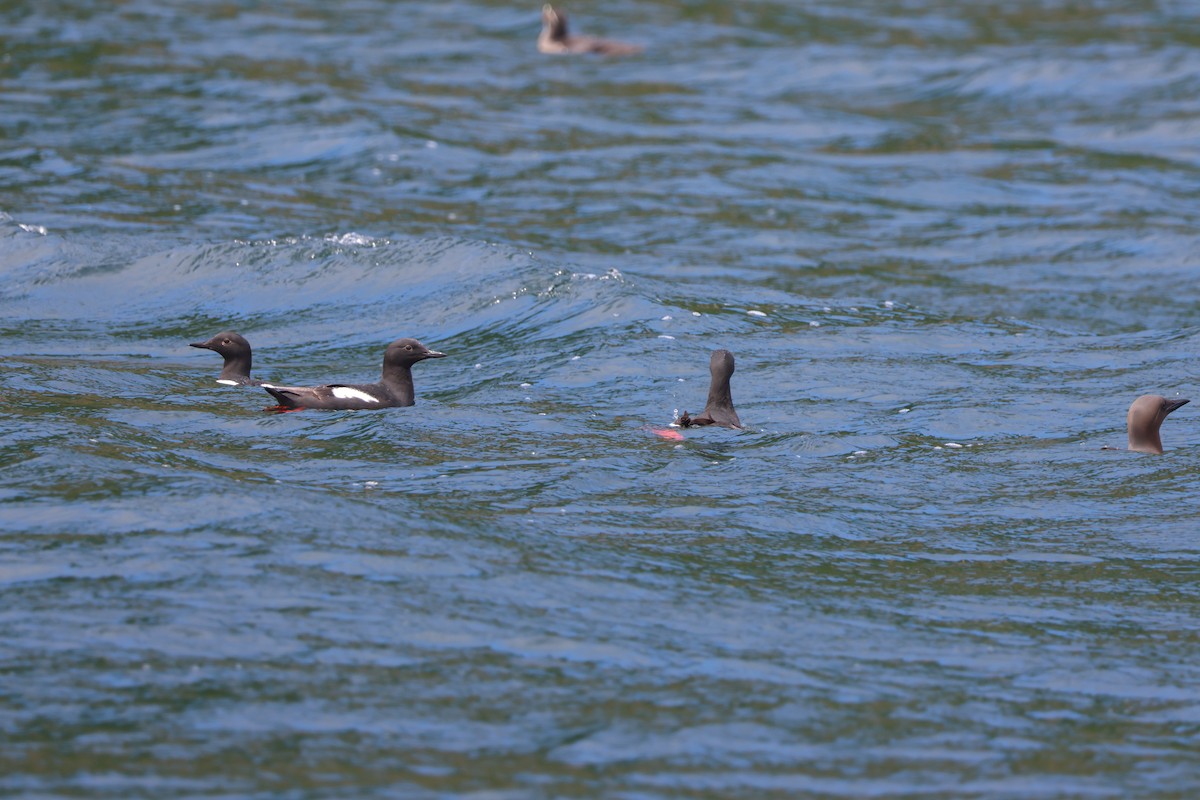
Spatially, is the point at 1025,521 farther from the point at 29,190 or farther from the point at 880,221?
the point at 29,190

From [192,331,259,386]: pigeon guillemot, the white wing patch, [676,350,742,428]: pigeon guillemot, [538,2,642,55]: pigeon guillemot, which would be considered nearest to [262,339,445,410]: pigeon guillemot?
the white wing patch

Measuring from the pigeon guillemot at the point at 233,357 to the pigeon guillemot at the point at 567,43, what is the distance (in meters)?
16.5

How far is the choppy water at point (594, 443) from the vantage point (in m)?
7.40

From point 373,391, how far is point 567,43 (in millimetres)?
17625

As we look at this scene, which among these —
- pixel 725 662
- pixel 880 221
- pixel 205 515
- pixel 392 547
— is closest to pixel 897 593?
pixel 725 662

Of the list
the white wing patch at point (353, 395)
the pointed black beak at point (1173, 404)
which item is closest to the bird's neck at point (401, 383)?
the white wing patch at point (353, 395)

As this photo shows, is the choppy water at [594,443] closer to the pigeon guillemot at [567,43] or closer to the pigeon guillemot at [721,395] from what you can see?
the pigeon guillemot at [721,395]

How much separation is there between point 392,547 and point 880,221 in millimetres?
11512

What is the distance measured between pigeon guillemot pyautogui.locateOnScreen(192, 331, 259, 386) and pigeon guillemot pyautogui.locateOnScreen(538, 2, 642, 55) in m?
16.5

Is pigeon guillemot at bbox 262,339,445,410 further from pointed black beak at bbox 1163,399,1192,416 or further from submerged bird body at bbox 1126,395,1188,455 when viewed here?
pointed black beak at bbox 1163,399,1192,416

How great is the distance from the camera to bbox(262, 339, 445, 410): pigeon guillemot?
11.7m

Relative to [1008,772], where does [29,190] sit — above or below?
above

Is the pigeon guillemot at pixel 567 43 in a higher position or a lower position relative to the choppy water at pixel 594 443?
higher

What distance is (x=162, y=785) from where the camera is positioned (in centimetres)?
676
